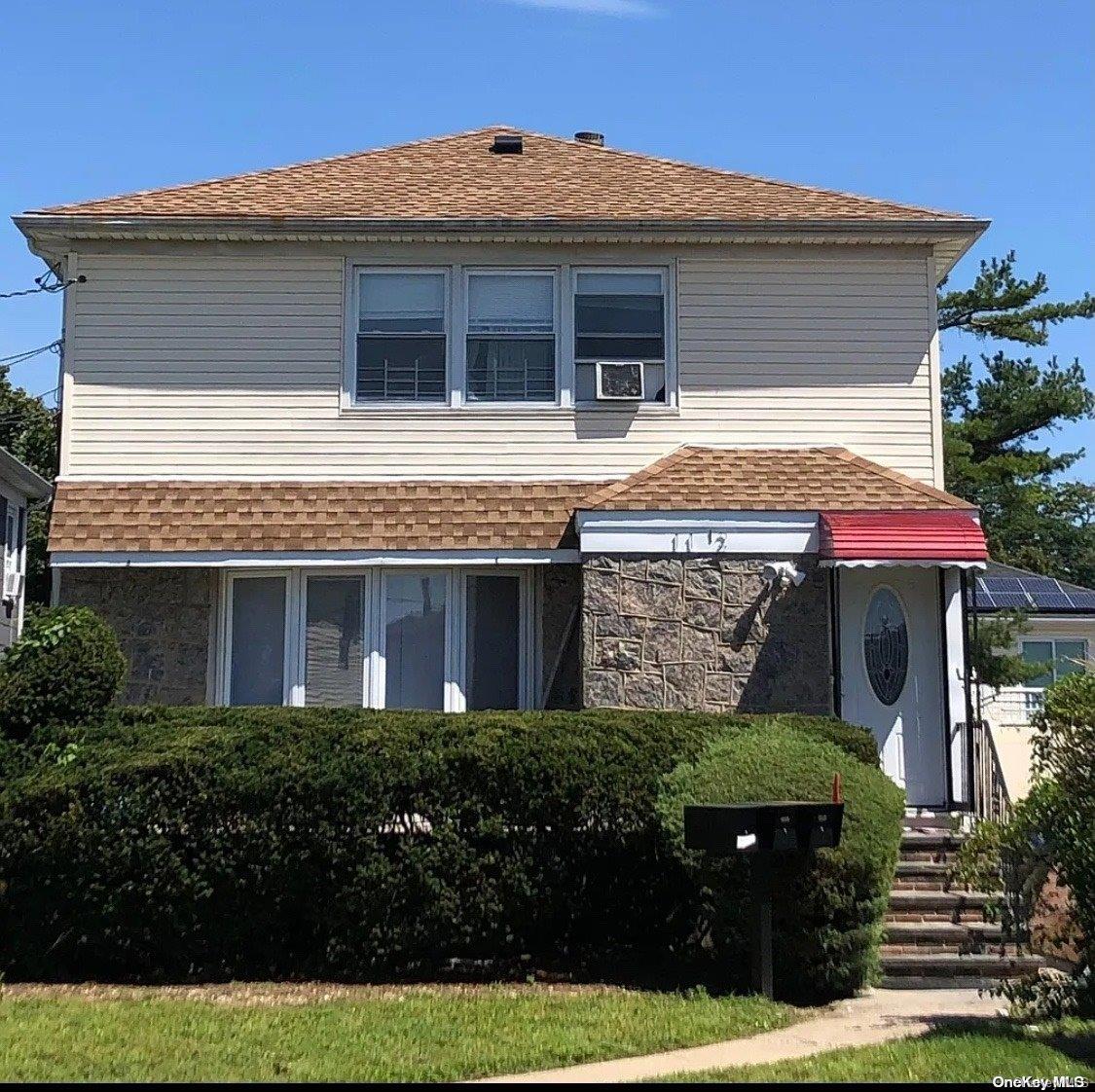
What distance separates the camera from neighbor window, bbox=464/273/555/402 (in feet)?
45.5

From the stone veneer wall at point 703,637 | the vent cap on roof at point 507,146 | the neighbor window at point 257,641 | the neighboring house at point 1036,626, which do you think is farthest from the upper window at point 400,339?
the neighboring house at point 1036,626

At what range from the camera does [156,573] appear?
1306 centimetres

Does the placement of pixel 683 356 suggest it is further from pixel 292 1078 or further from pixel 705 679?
Answer: pixel 292 1078

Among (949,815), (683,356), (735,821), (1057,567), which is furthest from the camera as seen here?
(1057,567)

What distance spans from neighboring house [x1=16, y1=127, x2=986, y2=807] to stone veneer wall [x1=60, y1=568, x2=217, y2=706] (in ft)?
0.09

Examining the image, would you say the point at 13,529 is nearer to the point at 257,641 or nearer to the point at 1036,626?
the point at 257,641

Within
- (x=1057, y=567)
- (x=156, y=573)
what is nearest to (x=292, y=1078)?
(x=156, y=573)

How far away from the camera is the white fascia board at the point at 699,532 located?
12422 mm

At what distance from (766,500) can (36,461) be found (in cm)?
1968

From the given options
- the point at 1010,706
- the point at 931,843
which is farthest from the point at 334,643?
the point at 1010,706

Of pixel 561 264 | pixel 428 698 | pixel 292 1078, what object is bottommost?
pixel 292 1078

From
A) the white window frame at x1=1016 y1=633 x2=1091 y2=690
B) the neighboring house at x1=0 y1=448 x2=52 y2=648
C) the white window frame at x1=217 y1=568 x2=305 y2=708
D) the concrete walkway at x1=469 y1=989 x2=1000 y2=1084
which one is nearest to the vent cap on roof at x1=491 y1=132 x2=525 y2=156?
the white window frame at x1=217 y1=568 x2=305 y2=708

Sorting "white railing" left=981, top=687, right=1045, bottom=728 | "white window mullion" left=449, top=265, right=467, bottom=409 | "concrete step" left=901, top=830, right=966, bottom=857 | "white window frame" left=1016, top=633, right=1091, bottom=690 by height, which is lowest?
"concrete step" left=901, top=830, right=966, bottom=857

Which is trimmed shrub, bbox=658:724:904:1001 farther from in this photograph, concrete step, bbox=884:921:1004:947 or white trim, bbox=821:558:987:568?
white trim, bbox=821:558:987:568
